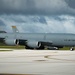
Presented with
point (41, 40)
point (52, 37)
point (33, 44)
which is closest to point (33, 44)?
point (33, 44)

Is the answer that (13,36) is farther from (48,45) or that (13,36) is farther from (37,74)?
(37,74)

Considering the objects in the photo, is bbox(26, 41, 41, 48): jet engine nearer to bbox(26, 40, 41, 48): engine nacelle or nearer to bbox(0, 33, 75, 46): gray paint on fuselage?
bbox(26, 40, 41, 48): engine nacelle

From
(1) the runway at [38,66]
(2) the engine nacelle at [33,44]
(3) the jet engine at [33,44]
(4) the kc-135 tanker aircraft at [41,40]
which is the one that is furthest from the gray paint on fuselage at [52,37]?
(1) the runway at [38,66]

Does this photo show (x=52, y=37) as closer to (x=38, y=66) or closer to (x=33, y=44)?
(x=33, y=44)

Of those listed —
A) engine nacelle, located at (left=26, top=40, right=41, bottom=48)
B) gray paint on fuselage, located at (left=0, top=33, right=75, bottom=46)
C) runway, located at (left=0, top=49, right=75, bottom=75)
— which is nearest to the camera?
runway, located at (left=0, top=49, right=75, bottom=75)

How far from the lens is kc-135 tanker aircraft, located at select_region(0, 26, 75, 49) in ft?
241

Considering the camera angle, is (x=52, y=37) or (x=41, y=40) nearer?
(x=52, y=37)

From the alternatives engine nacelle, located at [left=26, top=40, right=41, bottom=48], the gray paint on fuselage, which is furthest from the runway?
the gray paint on fuselage

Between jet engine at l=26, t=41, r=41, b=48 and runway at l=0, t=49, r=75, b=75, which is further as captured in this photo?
jet engine at l=26, t=41, r=41, b=48

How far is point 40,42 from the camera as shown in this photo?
7500 cm

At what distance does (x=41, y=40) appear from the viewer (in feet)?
251

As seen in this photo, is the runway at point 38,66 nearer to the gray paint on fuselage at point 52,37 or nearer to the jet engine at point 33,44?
the jet engine at point 33,44

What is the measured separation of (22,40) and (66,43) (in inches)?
461

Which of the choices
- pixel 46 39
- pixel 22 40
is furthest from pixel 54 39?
pixel 22 40
